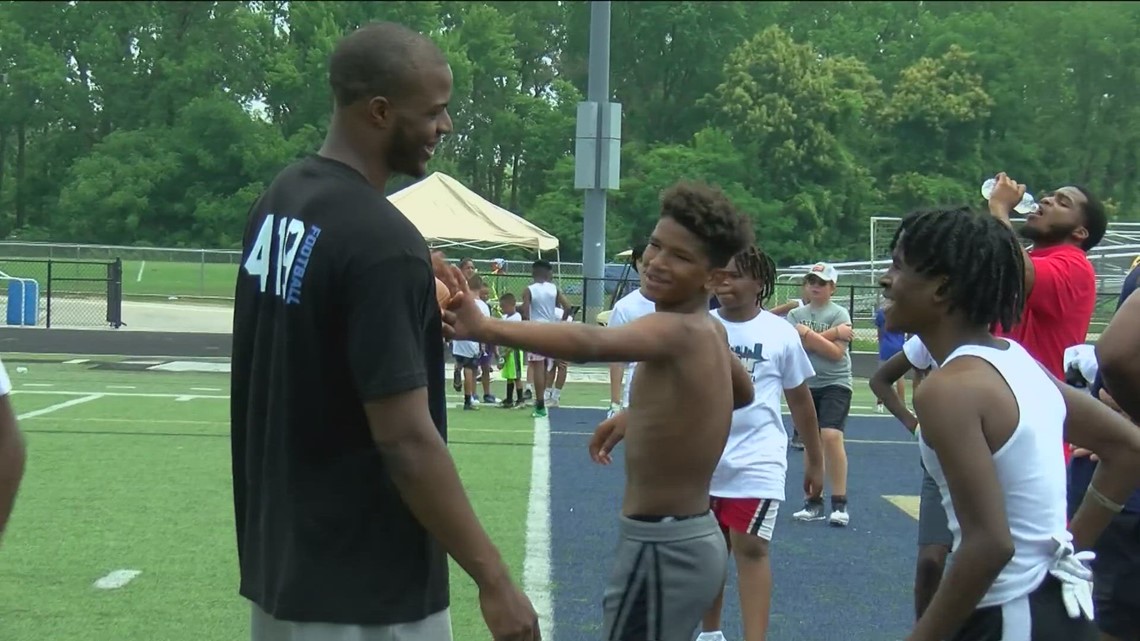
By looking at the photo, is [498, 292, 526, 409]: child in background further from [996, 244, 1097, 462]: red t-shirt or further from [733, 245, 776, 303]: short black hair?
[996, 244, 1097, 462]: red t-shirt

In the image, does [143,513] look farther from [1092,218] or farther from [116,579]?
[1092,218]

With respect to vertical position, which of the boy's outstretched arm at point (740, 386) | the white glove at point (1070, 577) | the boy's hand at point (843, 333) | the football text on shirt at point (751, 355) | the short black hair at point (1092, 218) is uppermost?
the short black hair at point (1092, 218)

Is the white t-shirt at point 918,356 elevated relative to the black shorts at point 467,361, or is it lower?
elevated

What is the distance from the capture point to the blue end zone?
21.8 ft

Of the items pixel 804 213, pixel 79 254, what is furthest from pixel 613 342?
pixel 804 213

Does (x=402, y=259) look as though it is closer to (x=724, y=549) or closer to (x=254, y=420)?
(x=254, y=420)

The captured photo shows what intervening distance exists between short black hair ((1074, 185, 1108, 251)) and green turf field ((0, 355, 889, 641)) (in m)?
3.17

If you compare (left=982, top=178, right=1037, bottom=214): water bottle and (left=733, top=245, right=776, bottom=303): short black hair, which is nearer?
(left=982, top=178, right=1037, bottom=214): water bottle

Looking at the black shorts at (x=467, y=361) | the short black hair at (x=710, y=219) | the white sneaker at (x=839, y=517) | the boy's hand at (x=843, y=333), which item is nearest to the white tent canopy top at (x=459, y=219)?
the black shorts at (x=467, y=361)

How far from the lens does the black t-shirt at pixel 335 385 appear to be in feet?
8.82

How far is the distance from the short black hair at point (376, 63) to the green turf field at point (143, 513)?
3827mm

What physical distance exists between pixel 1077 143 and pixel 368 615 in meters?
59.5

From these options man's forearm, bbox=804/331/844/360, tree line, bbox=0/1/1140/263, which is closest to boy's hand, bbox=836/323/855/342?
man's forearm, bbox=804/331/844/360

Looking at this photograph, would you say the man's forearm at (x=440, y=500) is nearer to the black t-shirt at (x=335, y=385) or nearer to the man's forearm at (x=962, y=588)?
the black t-shirt at (x=335, y=385)
